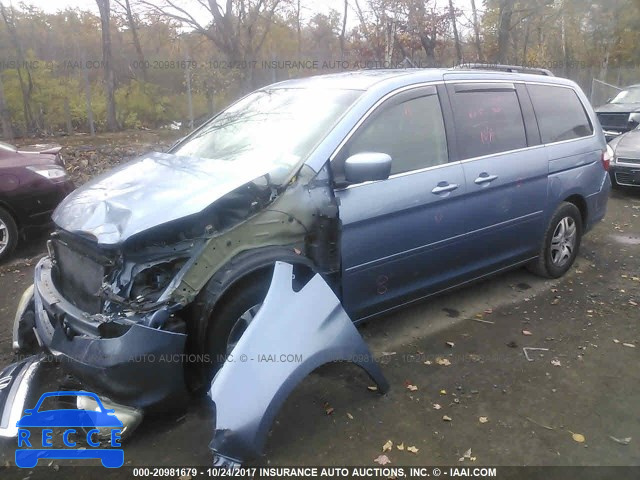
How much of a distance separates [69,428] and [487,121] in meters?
3.43

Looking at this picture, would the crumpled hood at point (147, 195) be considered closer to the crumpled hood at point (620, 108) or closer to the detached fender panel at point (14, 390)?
the detached fender panel at point (14, 390)

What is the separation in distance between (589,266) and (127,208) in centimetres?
454

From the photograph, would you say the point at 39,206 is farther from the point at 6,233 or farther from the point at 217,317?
the point at 217,317

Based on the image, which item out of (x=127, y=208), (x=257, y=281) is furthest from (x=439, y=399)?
(x=127, y=208)

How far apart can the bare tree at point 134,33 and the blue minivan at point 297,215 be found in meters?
11.6

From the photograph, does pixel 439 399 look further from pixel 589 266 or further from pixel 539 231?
pixel 589 266

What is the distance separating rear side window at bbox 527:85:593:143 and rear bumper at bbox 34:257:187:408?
138 inches

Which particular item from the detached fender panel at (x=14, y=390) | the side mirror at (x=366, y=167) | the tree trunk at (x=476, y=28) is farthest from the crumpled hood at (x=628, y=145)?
the detached fender panel at (x=14, y=390)

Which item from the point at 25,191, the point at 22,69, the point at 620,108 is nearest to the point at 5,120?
the point at 22,69

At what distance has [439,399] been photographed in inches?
Answer: 123

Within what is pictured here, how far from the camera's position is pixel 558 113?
4.62m

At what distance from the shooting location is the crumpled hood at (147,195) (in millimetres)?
2629

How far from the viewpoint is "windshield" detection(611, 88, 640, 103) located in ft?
38.3

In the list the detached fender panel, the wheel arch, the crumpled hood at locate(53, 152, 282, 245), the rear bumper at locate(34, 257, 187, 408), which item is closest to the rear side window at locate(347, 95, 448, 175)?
the crumpled hood at locate(53, 152, 282, 245)
